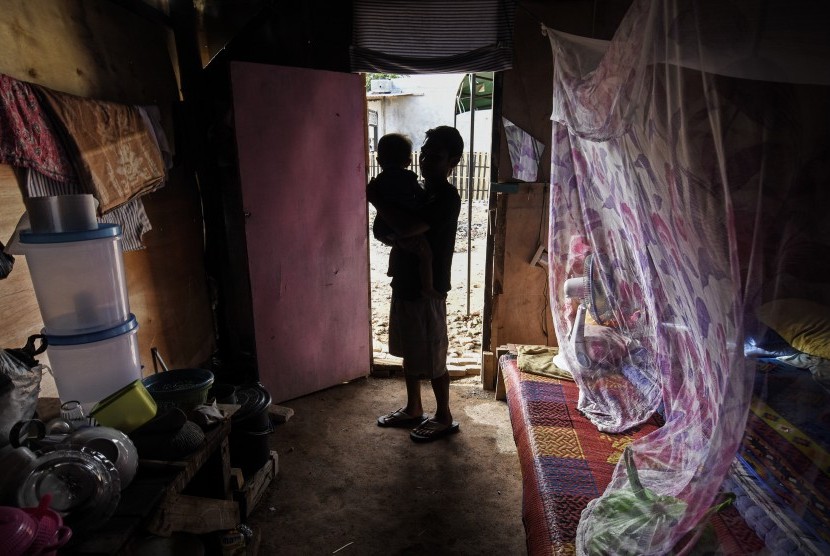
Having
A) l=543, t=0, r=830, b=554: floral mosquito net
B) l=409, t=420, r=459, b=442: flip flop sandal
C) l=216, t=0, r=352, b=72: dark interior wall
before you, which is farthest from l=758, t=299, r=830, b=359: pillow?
l=216, t=0, r=352, b=72: dark interior wall

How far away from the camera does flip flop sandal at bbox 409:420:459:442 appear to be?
2.98 meters

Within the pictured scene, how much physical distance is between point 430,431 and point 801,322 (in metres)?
2.10

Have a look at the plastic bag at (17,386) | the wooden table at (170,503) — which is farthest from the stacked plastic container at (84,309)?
the plastic bag at (17,386)

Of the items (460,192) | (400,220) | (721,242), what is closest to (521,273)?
(400,220)

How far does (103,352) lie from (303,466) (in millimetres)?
1431

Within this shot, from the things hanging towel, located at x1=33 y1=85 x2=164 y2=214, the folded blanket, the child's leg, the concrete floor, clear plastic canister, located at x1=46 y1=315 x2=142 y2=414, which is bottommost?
the concrete floor

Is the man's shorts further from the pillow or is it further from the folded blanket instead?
the pillow

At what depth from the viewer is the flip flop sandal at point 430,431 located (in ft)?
9.77

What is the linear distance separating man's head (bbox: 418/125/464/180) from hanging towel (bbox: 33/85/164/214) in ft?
4.95

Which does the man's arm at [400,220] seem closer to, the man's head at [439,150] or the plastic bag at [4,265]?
the man's head at [439,150]

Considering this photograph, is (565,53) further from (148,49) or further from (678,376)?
(148,49)

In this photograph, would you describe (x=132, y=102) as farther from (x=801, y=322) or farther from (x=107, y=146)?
(x=801, y=322)

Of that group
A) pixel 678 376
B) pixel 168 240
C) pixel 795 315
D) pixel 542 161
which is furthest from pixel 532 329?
pixel 168 240

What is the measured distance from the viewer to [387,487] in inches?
102
